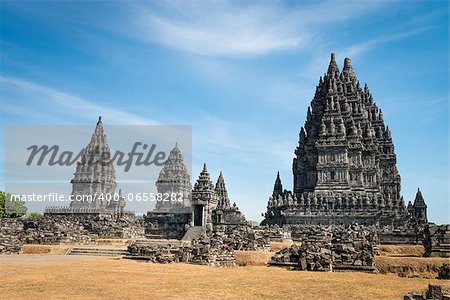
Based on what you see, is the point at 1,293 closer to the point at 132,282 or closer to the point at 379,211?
the point at 132,282

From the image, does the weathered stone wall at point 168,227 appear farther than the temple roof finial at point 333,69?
No

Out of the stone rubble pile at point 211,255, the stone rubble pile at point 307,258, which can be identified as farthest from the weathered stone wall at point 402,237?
the stone rubble pile at point 211,255

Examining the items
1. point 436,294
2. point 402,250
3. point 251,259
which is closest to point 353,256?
point 251,259

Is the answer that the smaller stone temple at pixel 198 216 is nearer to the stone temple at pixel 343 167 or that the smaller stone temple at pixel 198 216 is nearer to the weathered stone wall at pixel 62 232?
the weathered stone wall at pixel 62 232

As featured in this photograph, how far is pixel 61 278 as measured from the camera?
1558 cm

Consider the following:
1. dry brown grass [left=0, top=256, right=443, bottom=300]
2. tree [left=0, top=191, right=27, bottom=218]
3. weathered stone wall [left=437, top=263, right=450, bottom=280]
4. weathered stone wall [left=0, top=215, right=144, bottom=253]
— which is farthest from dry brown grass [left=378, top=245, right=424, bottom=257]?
tree [left=0, top=191, right=27, bottom=218]

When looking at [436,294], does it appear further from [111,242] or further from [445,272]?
[111,242]

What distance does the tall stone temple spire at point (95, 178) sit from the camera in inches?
3127

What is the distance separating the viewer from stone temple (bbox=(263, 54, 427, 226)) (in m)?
52.8

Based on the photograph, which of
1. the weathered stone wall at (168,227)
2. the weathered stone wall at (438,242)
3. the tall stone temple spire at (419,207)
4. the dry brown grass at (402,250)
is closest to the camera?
Result: the weathered stone wall at (438,242)

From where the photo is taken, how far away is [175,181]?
83.9 meters

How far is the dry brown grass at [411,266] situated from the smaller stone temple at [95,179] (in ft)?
205

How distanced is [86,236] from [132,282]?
A: 79.9ft

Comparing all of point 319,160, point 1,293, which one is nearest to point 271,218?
point 319,160
